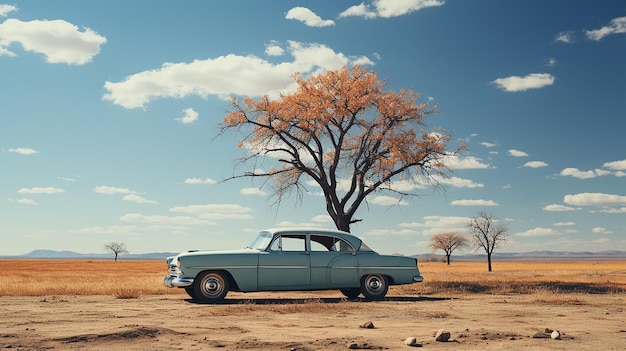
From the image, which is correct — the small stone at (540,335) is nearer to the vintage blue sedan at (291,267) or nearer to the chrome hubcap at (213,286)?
the vintage blue sedan at (291,267)

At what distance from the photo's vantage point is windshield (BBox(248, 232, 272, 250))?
608 inches

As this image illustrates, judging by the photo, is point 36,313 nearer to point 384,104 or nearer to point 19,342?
point 19,342

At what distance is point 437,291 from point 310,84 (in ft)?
34.6

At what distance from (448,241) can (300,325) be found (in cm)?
10822

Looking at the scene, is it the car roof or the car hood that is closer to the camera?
the car hood

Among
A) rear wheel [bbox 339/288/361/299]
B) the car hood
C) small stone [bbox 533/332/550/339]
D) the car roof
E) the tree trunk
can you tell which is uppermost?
the tree trunk

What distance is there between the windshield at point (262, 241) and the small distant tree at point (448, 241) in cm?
9946

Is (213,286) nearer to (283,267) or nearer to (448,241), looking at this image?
(283,267)

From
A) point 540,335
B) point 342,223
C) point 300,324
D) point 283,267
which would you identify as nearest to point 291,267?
point 283,267

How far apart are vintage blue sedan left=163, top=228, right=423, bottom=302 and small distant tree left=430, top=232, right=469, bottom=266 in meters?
98.5

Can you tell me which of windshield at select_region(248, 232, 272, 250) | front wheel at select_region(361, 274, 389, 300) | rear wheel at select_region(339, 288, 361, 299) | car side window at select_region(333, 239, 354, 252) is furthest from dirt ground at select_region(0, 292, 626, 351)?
car side window at select_region(333, 239, 354, 252)

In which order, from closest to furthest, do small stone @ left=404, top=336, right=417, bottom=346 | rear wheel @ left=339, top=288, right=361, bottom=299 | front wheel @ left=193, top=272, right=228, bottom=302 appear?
small stone @ left=404, top=336, right=417, bottom=346, front wheel @ left=193, top=272, right=228, bottom=302, rear wheel @ left=339, top=288, right=361, bottom=299

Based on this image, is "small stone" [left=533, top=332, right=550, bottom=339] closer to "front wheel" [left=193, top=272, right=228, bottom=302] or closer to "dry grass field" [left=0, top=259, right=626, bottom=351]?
"dry grass field" [left=0, top=259, right=626, bottom=351]

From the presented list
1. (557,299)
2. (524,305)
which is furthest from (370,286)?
(557,299)
